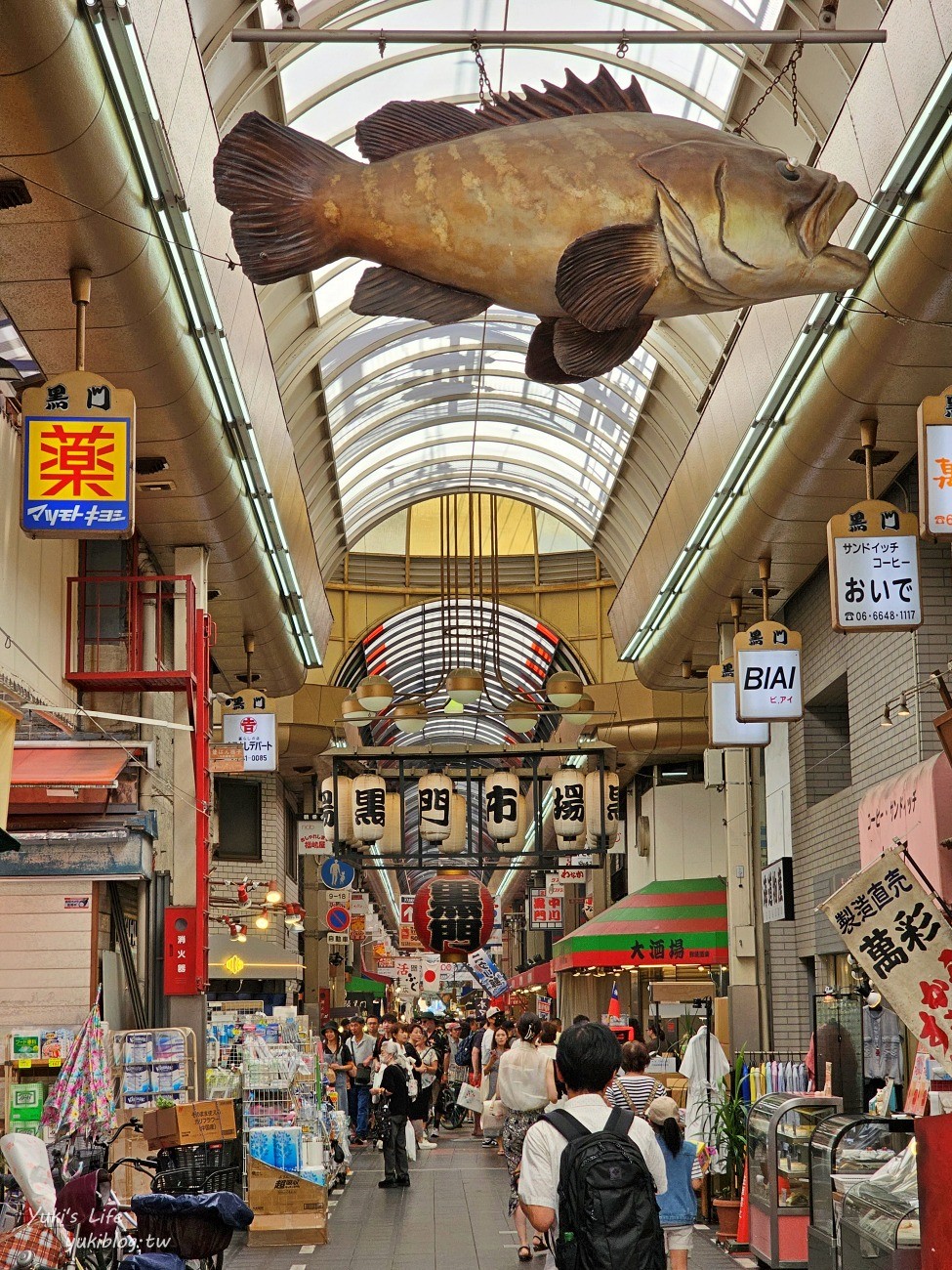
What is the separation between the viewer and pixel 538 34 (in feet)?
16.1

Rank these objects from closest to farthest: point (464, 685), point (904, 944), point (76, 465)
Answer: point (904, 944) → point (76, 465) → point (464, 685)

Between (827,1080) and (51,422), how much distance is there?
706 centimetres

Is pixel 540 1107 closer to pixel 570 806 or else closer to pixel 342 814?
pixel 570 806

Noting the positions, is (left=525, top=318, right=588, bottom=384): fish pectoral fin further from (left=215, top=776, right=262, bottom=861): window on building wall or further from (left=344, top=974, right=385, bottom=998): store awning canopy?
(left=344, top=974, right=385, bottom=998): store awning canopy

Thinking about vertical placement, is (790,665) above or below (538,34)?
below

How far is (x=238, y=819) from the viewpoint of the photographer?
24.8m

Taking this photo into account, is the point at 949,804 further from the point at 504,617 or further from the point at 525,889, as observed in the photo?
the point at 525,889

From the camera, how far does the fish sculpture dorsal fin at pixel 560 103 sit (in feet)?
13.8

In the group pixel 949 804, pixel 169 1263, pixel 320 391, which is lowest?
pixel 169 1263

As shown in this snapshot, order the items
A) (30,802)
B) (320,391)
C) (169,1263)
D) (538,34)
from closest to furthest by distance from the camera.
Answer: (538,34) → (169,1263) → (30,802) → (320,391)

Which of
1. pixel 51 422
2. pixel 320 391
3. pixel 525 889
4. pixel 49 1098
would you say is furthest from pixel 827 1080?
pixel 525 889

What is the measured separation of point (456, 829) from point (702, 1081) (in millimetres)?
10088

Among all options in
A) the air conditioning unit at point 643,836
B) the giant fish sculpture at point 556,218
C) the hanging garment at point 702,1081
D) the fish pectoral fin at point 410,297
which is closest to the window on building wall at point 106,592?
the hanging garment at point 702,1081

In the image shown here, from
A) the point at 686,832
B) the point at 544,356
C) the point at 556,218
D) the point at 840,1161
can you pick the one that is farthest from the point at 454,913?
the point at 556,218
